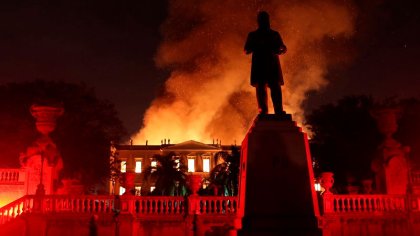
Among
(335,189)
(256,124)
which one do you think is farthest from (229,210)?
(335,189)

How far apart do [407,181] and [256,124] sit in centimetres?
1238

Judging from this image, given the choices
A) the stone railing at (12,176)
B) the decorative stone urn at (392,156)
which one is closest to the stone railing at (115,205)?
the stone railing at (12,176)

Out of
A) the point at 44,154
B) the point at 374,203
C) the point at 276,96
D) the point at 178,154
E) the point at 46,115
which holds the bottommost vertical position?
the point at 374,203

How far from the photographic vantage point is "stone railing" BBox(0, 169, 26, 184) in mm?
23638

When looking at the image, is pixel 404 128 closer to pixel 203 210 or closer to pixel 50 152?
pixel 203 210

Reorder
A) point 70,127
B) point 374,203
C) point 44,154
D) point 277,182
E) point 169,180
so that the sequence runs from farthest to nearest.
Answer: point 169,180, point 70,127, point 44,154, point 374,203, point 277,182

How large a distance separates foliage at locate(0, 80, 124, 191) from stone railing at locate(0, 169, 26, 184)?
6.58 m

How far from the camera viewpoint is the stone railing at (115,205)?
1928cm

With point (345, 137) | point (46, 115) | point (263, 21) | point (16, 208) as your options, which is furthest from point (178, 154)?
point (263, 21)

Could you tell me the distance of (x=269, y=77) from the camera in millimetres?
11773

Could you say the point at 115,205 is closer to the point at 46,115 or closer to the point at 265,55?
the point at 46,115

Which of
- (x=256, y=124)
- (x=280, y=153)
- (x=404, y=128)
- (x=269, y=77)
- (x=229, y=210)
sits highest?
(x=404, y=128)

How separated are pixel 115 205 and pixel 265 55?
1077 centimetres

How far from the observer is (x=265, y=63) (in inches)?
468
